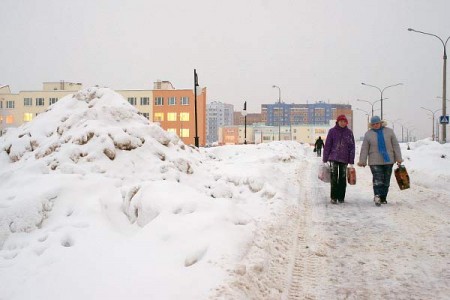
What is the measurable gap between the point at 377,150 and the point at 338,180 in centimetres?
110

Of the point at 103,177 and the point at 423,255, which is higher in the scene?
the point at 103,177

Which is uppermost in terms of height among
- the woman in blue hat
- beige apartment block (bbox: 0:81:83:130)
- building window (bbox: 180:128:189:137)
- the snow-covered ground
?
beige apartment block (bbox: 0:81:83:130)

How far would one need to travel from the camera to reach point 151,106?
245 feet

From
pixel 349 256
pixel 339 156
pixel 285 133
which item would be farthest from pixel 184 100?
pixel 285 133

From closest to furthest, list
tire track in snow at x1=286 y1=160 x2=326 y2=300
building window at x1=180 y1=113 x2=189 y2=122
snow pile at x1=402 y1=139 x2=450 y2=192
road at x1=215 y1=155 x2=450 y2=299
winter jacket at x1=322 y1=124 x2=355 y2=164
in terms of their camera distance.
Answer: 1. road at x1=215 y1=155 x2=450 y2=299
2. tire track in snow at x1=286 y1=160 x2=326 y2=300
3. winter jacket at x1=322 y1=124 x2=355 y2=164
4. snow pile at x1=402 y1=139 x2=450 y2=192
5. building window at x1=180 y1=113 x2=189 y2=122

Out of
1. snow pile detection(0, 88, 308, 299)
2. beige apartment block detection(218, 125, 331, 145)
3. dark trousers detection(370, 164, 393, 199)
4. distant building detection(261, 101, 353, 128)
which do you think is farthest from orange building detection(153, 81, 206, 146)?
distant building detection(261, 101, 353, 128)

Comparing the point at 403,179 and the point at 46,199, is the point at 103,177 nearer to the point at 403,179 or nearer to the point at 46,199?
the point at 46,199

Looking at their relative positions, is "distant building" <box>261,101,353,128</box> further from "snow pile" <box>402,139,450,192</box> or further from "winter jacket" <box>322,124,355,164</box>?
"winter jacket" <box>322,124,355,164</box>

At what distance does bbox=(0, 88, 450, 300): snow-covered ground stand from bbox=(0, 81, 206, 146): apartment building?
65.2 m

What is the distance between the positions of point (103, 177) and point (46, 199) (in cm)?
128

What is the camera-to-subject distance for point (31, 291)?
3164mm

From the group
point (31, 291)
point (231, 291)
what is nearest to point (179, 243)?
point (231, 291)

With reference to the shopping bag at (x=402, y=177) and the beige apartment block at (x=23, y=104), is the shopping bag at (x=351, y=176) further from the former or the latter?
the beige apartment block at (x=23, y=104)

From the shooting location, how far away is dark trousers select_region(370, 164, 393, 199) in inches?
307
